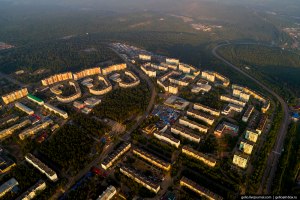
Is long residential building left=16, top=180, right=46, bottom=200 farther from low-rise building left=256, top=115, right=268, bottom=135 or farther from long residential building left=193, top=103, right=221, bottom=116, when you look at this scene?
low-rise building left=256, top=115, right=268, bottom=135

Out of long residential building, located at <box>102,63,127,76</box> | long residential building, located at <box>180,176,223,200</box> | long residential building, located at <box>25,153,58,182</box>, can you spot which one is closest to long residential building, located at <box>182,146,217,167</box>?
long residential building, located at <box>180,176,223,200</box>

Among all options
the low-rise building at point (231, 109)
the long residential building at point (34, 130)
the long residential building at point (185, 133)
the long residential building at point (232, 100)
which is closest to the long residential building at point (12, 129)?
the long residential building at point (34, 130)

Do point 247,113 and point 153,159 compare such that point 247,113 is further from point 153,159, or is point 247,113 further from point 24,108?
point 24,108

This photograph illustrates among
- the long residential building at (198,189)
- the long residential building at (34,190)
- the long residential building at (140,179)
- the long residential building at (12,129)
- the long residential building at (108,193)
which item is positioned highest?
the long residential building at (198,189)

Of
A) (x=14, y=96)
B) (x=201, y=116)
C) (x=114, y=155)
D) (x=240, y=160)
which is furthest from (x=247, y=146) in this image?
(x=14, y=96)

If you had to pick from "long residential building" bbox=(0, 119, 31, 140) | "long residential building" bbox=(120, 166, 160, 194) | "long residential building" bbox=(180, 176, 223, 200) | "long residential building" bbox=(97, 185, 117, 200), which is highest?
"long residential building" bbox=(180, 176, 223, 200)

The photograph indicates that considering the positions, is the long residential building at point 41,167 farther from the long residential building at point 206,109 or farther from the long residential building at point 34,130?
the long residential building at point 206,109
